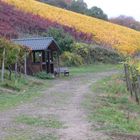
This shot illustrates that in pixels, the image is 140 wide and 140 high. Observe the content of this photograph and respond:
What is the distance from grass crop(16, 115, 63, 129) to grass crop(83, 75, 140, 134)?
986 millimetres

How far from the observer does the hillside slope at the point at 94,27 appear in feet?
209

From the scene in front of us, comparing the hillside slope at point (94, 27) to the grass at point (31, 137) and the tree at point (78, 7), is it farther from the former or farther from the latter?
the grass at point (31, 137)

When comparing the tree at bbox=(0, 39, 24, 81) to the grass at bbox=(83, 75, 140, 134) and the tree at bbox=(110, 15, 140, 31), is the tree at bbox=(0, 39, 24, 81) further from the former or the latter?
the tree at bbox=(110, 15, 140, 31)

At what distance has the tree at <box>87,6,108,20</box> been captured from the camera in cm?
8864

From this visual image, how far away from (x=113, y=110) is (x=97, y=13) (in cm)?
7424

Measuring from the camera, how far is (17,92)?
72.3 ft

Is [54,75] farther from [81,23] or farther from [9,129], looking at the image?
[81,23]

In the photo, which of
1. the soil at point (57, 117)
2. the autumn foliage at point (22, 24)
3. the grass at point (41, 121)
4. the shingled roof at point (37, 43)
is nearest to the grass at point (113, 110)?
the soil at point (57, 117)

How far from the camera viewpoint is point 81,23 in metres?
68.8

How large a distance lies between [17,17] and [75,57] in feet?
35.9

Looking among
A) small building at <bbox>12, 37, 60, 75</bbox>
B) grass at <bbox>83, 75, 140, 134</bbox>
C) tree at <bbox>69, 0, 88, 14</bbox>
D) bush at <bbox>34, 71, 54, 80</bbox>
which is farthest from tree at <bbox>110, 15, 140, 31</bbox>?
grass at <bbox>83, 75, 140, 134</bbox>

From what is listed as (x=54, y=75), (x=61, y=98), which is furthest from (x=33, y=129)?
(x=54, y=75)

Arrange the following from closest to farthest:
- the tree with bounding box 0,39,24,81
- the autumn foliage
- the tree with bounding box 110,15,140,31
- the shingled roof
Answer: the tree with bounding box 0,39,24,81
the shingled roof
the autumn foliage
the tree with bounding box 110,15,140,31

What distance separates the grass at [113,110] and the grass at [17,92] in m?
2.40
